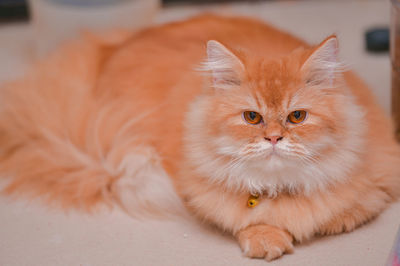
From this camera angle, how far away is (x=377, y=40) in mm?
2975

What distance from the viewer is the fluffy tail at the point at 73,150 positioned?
6.77 feet

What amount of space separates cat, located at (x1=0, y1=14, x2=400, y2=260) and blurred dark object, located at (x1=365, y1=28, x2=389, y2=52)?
861 mm

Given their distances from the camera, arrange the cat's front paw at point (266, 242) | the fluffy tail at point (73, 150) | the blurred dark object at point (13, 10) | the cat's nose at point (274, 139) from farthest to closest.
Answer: the blurred dark object at point (13, 10)
the fluffy tail at point (73, 150)
the cat's front paw at point (266, 242)
the cat's nose at point (274, 139)

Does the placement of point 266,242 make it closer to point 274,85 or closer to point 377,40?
point 274,85

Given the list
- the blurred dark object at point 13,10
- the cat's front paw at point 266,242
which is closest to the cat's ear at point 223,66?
the cat's front paw at point 266,242

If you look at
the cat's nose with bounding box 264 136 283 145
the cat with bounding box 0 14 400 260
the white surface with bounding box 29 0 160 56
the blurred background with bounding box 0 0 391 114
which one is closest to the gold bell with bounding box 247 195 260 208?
the cat with bounding box 0 14 400 260

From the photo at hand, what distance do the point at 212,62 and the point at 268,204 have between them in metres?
0.46

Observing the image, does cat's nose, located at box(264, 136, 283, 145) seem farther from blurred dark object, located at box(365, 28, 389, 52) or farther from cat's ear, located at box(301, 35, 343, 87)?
blurred dark object, located at box(365, 28, 389, 52)

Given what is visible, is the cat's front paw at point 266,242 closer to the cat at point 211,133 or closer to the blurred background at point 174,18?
the cat at point 211,133

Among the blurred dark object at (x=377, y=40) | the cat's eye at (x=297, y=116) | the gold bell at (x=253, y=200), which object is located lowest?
the gold bell at (x=253, y=200)

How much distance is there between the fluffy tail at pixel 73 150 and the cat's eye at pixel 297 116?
22.5 inches

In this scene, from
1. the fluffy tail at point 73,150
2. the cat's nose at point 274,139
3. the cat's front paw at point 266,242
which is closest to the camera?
the cat's nose at point 274,139

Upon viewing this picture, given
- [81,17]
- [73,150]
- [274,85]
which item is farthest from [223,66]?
[81,17]

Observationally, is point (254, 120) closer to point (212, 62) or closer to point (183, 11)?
point (212, 62)
